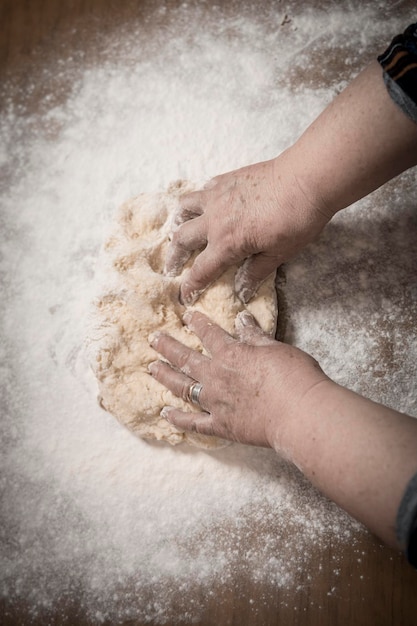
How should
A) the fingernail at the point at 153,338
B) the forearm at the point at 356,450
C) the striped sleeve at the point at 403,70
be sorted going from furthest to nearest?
the fingernail at the point at 153,338 < the striped sleeve at the point at 403,70 < the forearm at the point at 356,450

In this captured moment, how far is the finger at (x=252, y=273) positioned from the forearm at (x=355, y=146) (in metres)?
0.19

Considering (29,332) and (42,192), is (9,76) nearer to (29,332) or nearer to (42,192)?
(42,192)

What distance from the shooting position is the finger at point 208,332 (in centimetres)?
107

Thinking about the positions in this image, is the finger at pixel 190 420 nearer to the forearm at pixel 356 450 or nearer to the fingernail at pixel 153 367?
the fingernail at pixel 153 367

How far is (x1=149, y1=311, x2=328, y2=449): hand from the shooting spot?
Result: 942mm

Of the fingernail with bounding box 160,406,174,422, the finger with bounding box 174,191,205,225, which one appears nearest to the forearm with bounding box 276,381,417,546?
the fingernail with bounding box 160,406,174,422

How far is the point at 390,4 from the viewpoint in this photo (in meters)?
1.41

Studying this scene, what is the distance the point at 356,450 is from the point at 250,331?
407 millimetres

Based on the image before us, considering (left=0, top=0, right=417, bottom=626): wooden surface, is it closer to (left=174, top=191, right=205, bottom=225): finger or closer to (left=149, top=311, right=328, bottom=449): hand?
(left=149, top=311, right=328, bottom=449): hand

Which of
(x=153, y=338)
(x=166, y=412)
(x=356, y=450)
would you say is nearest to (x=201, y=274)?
(x=153, y=338)

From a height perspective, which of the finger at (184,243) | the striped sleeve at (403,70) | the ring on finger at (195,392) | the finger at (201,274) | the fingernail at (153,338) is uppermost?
the striped sleeve at (403,70)

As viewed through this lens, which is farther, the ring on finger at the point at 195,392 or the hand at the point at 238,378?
the ring on finger at the point at 195,392

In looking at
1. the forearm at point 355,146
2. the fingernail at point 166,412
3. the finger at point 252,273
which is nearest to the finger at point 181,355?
the fingernail at point 166,412

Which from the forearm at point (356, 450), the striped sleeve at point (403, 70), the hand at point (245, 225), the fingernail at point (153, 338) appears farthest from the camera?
the fingernail at point (153, 338)
